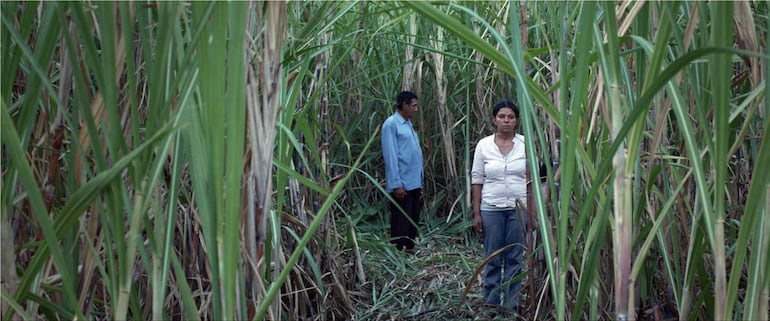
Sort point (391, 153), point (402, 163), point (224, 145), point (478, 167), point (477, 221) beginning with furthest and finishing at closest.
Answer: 1. point (402, 163)
2. point (391, 153)
3. point (477, 221)
4. point (478, 167)
5. point (224, 145)

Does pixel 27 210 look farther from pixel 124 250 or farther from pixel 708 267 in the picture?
pixel 708 267

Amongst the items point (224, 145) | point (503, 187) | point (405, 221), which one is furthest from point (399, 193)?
point (224, 145)

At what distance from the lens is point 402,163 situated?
482 cm

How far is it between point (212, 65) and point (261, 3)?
1.19 feet

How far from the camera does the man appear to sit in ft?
15.5

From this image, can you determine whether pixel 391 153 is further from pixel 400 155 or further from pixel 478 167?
pixel 478 167

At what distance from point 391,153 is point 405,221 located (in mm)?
396

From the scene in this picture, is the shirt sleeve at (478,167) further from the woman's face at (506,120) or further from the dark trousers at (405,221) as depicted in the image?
the dark trousers at (405,221)

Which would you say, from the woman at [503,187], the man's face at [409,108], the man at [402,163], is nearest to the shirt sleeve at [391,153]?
the man at [402,163]

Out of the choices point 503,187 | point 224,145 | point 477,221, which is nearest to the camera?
point 224,145

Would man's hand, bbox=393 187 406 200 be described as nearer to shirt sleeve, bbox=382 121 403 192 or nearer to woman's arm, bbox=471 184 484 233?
shirt sleeve, bbox=382 121 403 192

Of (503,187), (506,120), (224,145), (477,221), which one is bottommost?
(477,221)

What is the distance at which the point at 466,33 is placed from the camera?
1.06 metres

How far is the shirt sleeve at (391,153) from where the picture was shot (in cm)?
469
